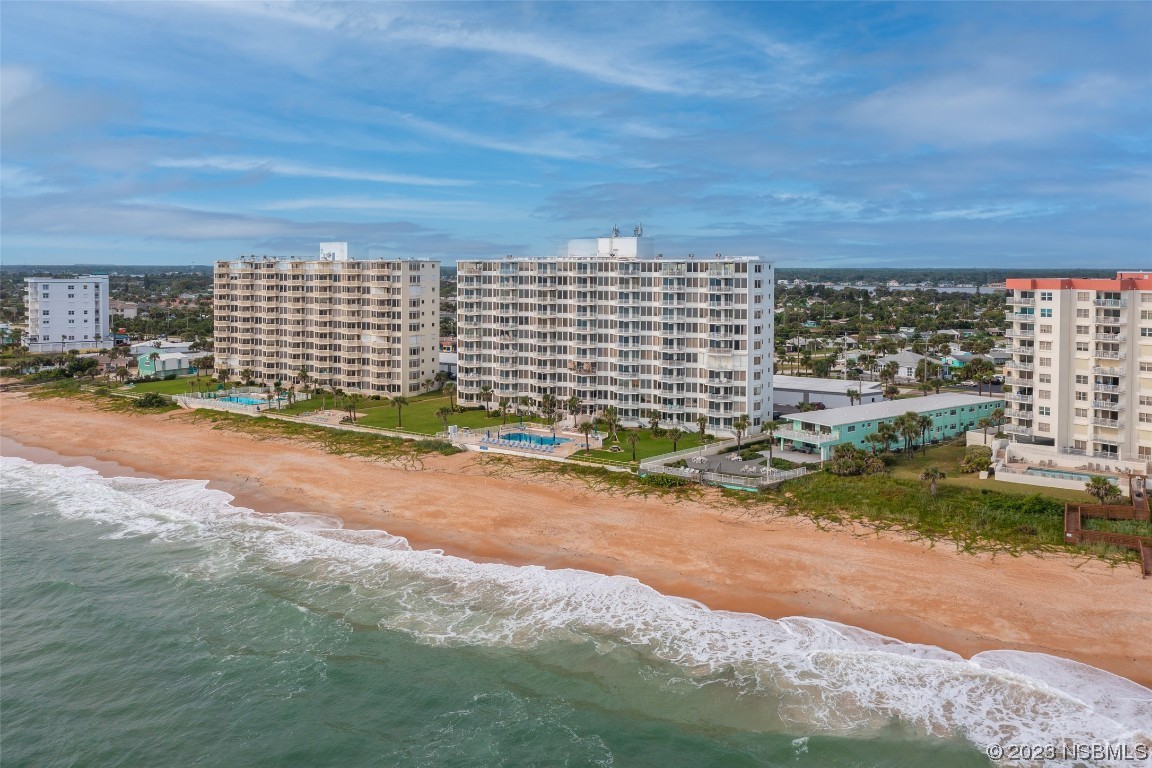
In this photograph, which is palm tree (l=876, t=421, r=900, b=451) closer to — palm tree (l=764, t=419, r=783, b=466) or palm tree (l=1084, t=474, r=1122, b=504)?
palm tree (l=764, t=419, r=783, b=466)

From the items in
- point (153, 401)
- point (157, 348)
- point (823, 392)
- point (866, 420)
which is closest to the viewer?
point (866, 420)

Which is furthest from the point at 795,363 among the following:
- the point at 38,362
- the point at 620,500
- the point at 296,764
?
the point at 38,362

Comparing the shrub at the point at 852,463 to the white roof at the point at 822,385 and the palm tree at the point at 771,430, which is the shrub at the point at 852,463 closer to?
the palm tree at the point at 771,430

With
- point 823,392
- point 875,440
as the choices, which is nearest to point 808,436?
point 875,440

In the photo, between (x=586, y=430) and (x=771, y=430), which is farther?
(x=586, y=430)

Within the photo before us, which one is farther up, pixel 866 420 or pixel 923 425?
pixel 866 420

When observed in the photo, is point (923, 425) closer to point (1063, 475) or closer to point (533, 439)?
point (1063, 475)

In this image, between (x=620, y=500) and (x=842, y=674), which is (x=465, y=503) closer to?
(x=620, y=500)
